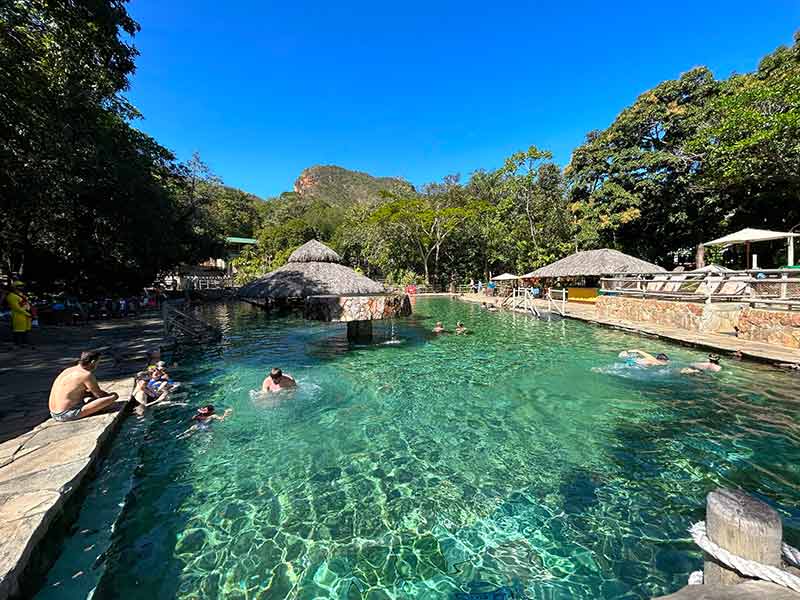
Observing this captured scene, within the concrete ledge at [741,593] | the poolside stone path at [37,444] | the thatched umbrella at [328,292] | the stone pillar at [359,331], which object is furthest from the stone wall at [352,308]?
the concrete ledge at [741,593]

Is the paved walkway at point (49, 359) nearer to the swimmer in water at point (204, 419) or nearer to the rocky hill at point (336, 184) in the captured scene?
the swimmer in water at point (204, 419)

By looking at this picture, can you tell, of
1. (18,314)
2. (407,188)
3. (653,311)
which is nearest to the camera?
(18,314)

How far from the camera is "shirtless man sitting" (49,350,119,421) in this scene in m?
5.49

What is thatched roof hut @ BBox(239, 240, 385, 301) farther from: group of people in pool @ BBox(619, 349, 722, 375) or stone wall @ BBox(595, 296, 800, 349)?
stone wall @ BBox(595, 296, 800, 349)

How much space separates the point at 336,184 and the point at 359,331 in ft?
364

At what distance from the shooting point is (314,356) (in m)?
11.8

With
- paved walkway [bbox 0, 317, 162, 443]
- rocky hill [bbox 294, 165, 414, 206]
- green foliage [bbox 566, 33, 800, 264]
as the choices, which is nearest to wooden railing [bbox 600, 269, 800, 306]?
green foliage [bbox 566, 33, 800, 264]

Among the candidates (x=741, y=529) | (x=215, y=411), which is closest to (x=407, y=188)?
(x=215, y=411)

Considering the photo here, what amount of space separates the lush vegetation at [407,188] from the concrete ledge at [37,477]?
668cm

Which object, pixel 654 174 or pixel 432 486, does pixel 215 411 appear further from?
pixel 654 174

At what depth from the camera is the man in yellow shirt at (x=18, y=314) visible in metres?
9.59

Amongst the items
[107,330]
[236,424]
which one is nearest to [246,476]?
[236,424]

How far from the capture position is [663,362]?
375 inches

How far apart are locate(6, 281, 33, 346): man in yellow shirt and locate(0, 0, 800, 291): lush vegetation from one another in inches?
106
